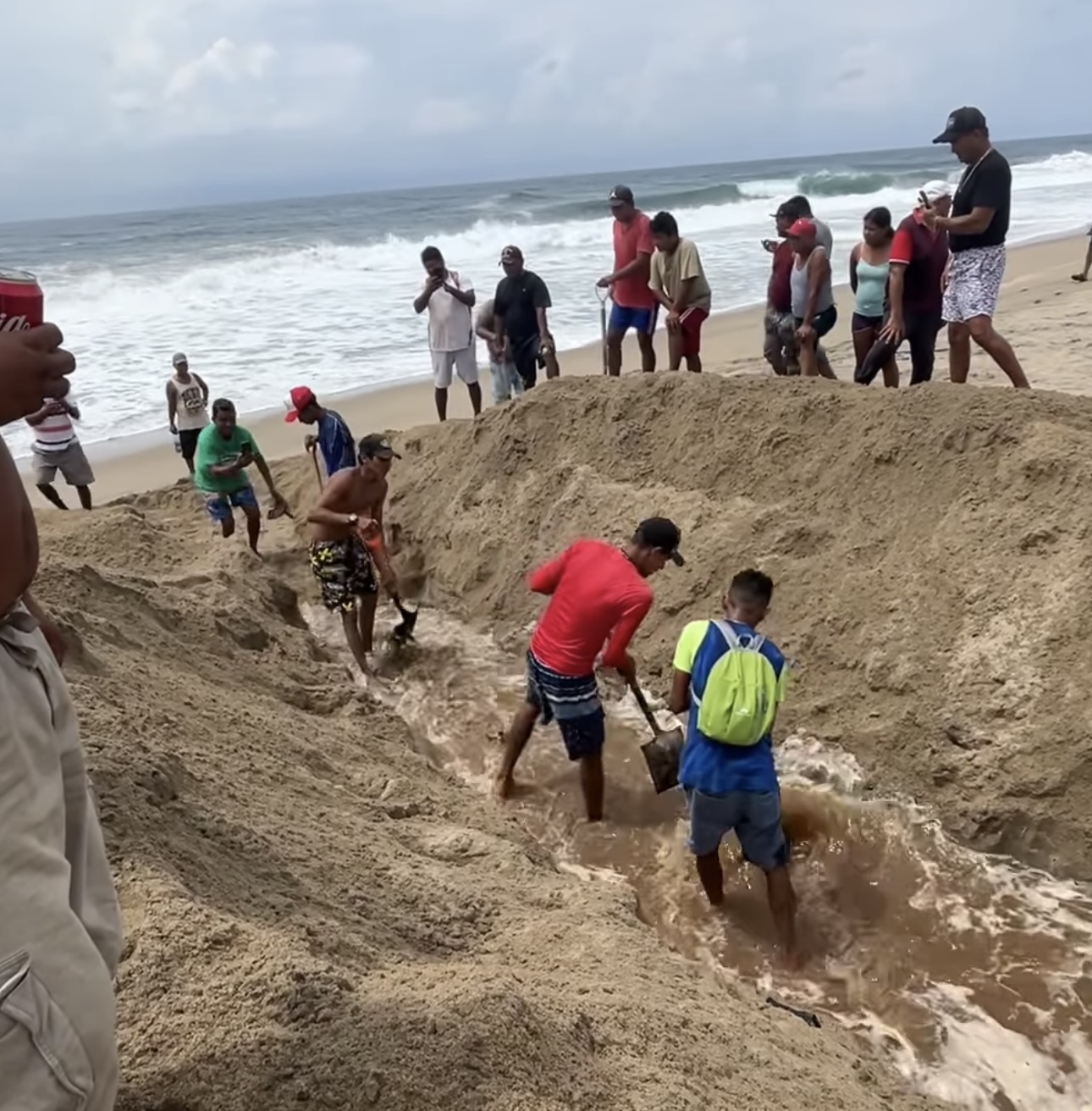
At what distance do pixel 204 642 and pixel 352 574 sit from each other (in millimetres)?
1198

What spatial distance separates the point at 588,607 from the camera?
14.2ft

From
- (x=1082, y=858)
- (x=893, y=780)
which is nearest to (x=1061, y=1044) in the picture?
(x=1082, y=858)

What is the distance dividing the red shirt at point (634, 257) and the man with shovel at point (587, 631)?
13.6 ft

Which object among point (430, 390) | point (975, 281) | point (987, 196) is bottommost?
point (430, 390)

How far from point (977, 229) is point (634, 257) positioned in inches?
125

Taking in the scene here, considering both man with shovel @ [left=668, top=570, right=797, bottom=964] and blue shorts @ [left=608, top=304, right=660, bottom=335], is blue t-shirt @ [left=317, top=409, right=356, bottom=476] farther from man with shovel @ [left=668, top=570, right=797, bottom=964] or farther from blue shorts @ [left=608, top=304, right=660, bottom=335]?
man with shovel @ [left=668, top=570, right=797, bottom=964]

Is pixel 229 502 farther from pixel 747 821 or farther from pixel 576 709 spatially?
pixel 747 821

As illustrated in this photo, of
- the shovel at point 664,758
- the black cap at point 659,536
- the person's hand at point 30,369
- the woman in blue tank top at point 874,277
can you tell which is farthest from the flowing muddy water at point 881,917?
the woman in blue tank top at point 874,277

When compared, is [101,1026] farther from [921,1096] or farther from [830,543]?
[830,543]

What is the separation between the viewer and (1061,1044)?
3.23 metres

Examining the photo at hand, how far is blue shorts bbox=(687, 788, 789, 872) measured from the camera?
143 inches

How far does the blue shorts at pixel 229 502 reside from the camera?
7309mm

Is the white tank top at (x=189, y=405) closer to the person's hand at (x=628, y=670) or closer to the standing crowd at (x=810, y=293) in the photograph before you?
the standing crowd at (x=810, y=293)

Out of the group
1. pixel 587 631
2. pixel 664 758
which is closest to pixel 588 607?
pixel 587 631
